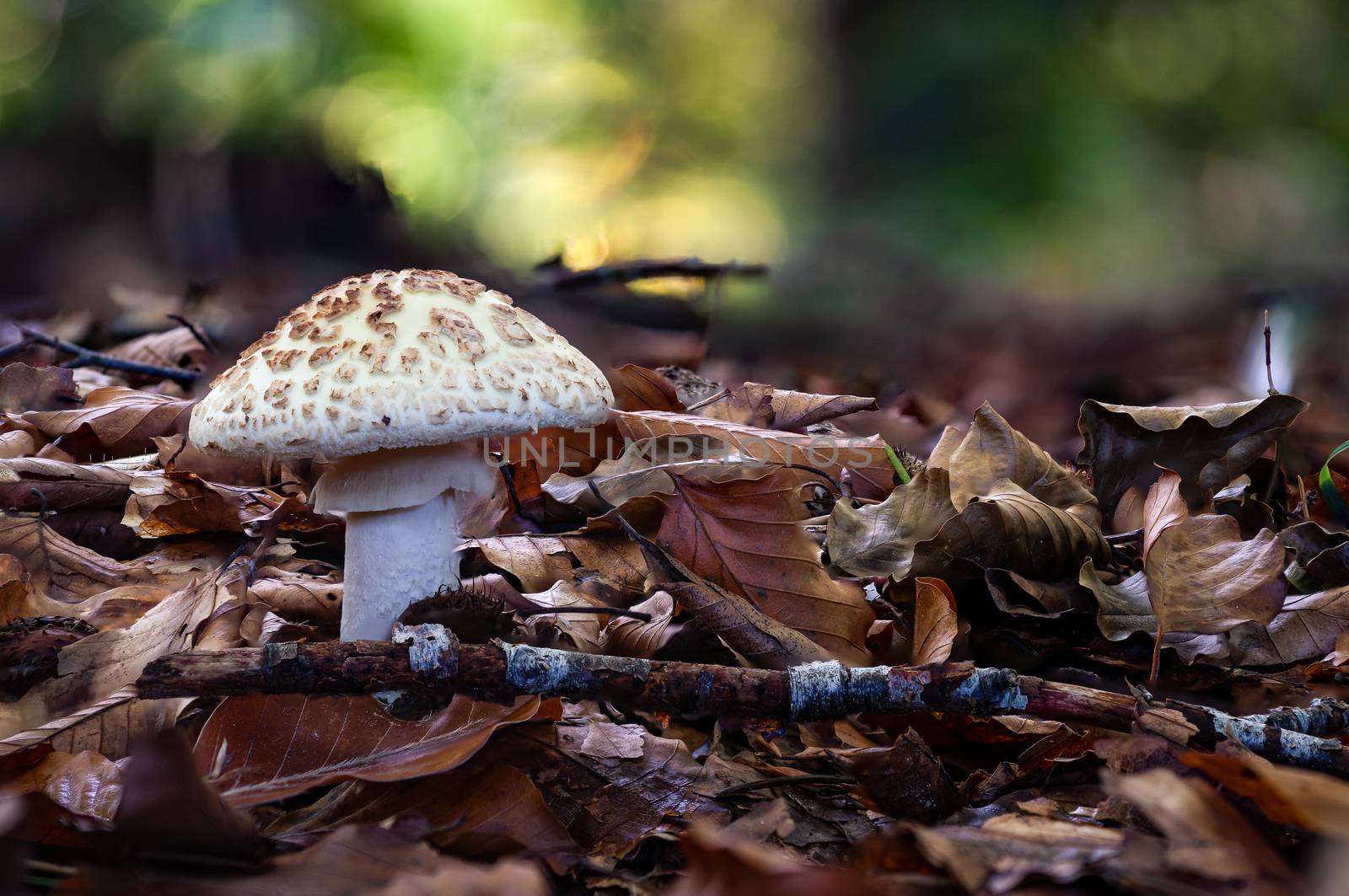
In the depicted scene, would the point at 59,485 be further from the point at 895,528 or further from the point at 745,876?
the point at 745,876

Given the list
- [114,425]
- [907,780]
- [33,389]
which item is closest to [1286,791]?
[907,780]

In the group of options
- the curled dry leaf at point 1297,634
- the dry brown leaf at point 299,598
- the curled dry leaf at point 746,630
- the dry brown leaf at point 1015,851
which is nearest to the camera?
the dry brown leaf at point 1015,851

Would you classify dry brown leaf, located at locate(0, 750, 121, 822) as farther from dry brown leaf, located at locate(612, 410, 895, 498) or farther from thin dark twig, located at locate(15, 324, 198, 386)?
thin dark twig, located at locate(15, 324, 198, 386)

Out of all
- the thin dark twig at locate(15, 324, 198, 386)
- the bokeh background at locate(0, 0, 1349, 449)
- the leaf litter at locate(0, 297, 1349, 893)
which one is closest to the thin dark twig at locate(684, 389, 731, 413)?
the leaf litter at locate(0, 297, 1349, 893)

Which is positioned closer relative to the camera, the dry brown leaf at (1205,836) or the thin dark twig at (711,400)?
the dry brown leaf at (1205,836)

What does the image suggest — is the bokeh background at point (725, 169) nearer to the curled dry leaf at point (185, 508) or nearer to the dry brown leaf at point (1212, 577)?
the curled dry leaf at point (185, 508)

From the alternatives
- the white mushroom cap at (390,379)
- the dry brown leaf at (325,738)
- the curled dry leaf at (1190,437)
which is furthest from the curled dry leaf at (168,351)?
the curled dry leaf at (1190,437)
